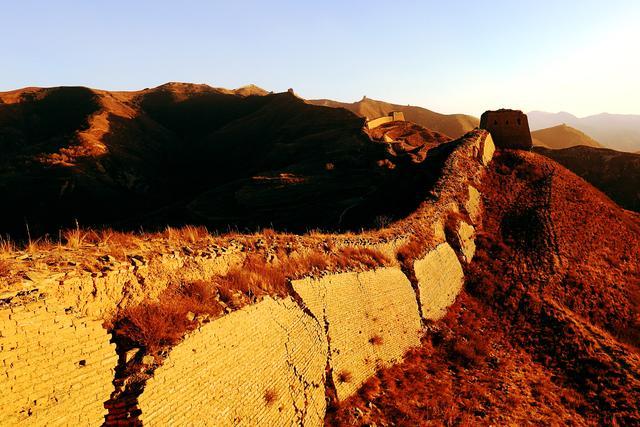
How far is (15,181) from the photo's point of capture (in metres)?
55.1

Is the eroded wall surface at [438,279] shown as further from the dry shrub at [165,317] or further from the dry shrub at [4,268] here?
the dry shrub at [4,268]

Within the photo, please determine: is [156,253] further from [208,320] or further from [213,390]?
[213,390]

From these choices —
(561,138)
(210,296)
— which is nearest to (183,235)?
(210,296)

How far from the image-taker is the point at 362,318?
11828 mm

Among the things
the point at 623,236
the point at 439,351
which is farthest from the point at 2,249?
the point at 623,236

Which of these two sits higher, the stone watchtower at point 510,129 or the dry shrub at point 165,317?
Answer: the stone watchtower at point 510,129

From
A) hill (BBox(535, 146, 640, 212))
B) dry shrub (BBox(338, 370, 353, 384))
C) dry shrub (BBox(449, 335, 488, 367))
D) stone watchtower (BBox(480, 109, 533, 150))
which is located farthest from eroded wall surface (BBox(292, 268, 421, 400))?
hill (BBox(535, 146, 640, 212))

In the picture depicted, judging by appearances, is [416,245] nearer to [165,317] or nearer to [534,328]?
[534,328]

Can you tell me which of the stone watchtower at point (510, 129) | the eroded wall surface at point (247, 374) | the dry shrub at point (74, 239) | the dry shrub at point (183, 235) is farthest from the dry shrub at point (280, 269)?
the stone watchtower at point (510, 129)

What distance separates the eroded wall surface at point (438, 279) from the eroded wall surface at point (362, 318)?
94 centimetres

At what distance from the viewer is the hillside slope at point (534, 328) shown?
35.0 ft

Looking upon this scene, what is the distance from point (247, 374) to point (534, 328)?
39.9ft

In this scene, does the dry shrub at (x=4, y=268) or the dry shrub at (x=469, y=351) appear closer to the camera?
the dry shrub at (x=4, y=268)

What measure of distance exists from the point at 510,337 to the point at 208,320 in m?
12.0
